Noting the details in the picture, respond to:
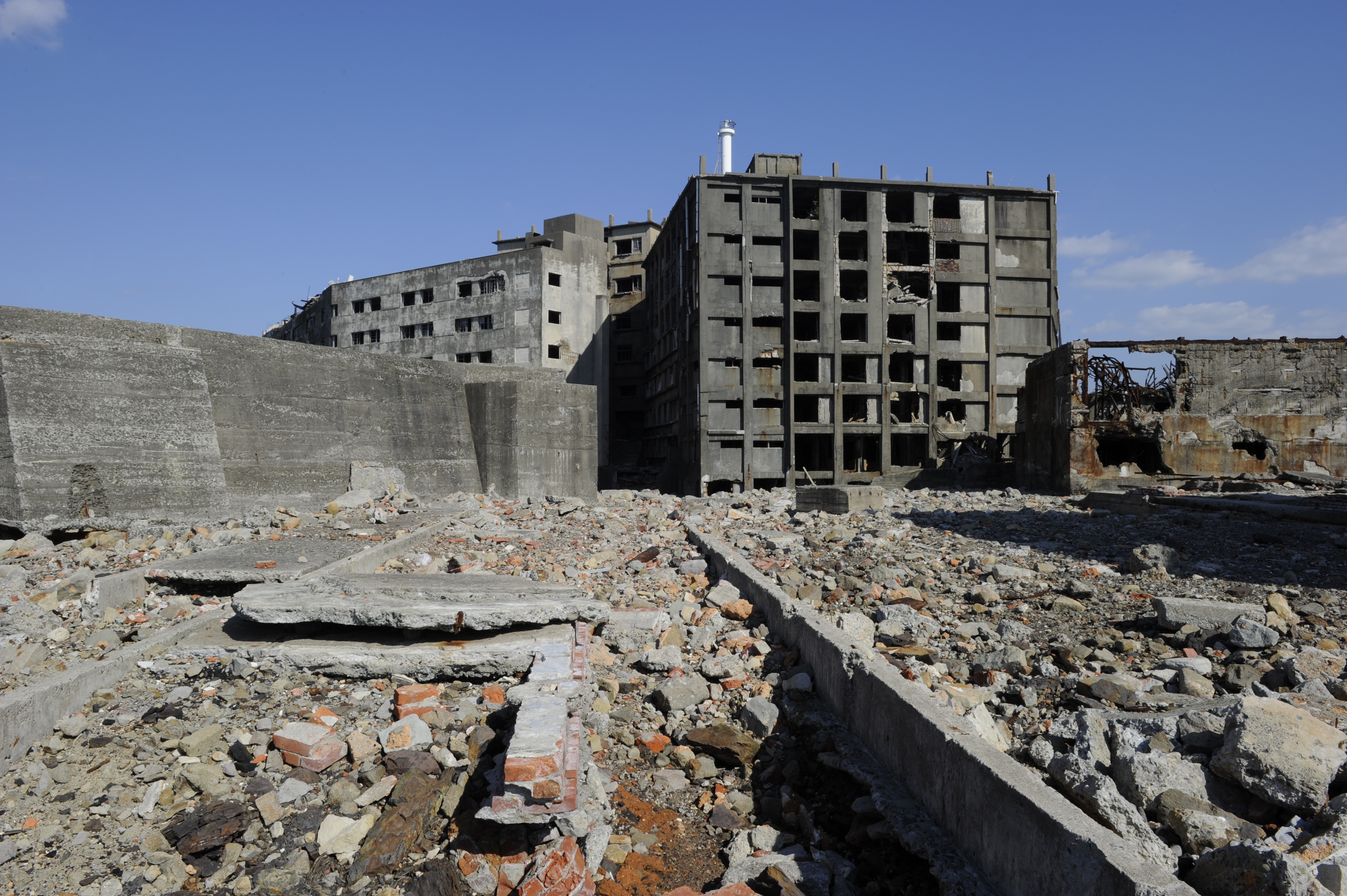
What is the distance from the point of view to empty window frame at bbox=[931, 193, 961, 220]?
88.1 ft

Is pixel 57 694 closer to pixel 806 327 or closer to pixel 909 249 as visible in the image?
pixel 806 327

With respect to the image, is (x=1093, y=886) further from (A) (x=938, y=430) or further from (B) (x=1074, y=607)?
(A) (x=938, y=430)

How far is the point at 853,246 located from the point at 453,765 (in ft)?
86.2

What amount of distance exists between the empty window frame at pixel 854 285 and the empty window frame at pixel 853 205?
196 centimetres

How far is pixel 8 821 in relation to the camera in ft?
10.5

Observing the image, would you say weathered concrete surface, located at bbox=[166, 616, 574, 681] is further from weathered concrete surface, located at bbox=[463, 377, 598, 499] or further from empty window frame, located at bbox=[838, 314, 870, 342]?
empty window frame, located at bbox=[838, 314, 870, 342]

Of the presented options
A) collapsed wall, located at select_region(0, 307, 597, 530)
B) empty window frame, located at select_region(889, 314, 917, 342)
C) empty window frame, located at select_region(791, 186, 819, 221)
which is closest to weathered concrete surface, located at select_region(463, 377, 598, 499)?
collapsed wall, located at select_region(0, 307, 597, 530)

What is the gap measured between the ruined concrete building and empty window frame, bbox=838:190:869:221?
12.0 m

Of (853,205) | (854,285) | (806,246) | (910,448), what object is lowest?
(910,448)

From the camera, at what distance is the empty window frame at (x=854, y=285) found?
26.3m

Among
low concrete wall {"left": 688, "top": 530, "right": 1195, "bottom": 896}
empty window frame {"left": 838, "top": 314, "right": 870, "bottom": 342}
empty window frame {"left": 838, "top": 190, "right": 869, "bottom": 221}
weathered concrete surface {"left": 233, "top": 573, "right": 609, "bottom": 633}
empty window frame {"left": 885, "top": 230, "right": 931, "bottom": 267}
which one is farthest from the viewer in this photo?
empty window frame {"left": 885, "top": 230, "right": 931, "bottom": 267}

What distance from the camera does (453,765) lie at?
3789 millimetres

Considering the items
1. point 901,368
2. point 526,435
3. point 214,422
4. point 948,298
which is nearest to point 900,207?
point 948,298

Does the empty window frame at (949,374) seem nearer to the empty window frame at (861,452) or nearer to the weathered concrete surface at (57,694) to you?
the empty window frame at (861,452)
